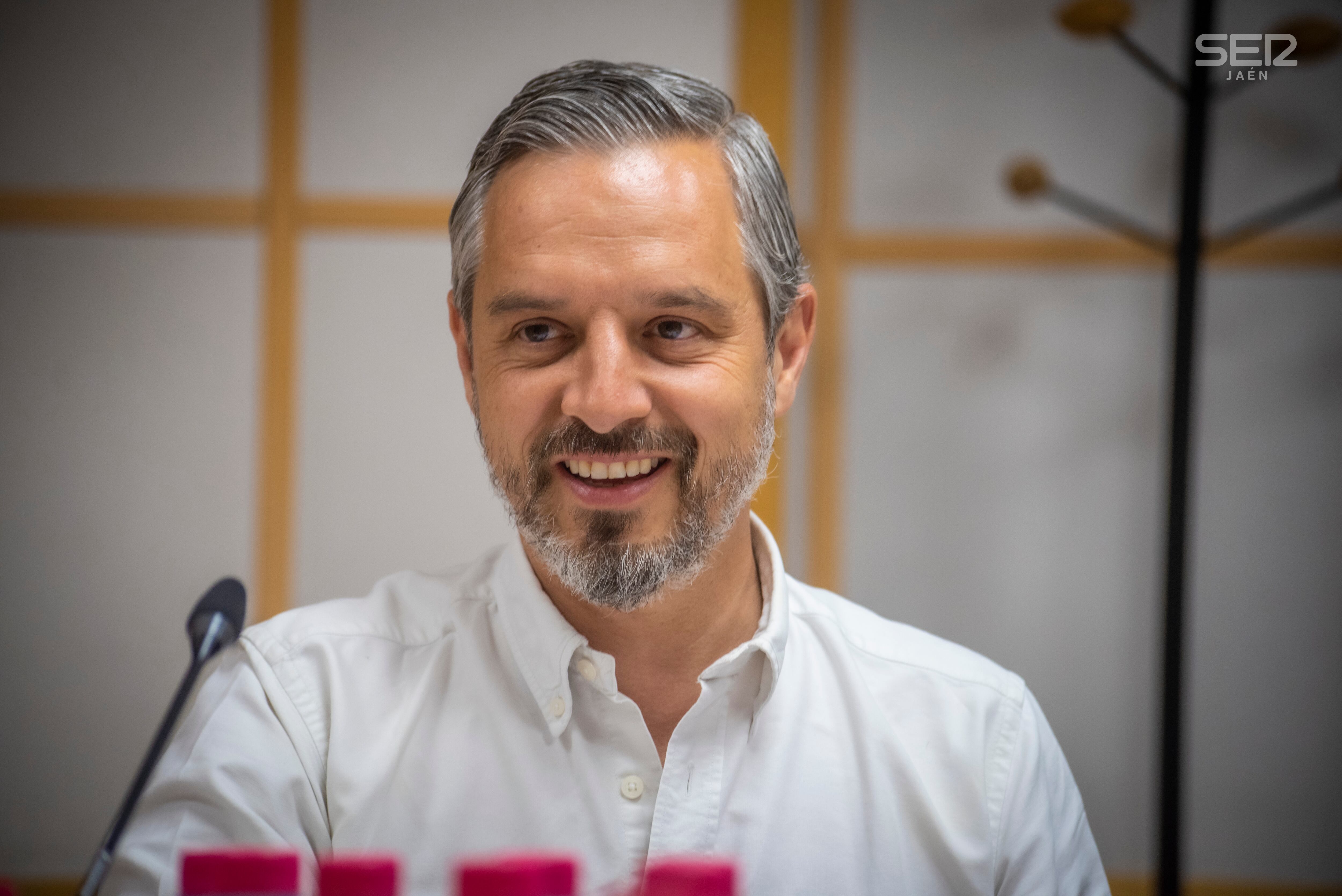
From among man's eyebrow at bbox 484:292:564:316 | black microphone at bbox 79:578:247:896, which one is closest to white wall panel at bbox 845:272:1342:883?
man's eyebrow at bbox 484:292:564:316

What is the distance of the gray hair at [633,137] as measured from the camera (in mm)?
1056

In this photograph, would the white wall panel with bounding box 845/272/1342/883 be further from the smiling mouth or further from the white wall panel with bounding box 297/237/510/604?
the smiling mouth

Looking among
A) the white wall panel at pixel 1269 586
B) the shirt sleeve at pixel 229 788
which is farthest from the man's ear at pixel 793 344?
the white wall panel at pixel 1269 586

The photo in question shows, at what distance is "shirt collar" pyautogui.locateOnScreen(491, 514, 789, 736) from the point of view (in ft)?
3.45

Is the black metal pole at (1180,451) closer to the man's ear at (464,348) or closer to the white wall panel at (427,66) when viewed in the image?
the white wall panel at (427,66)

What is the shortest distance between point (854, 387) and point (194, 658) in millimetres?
1967

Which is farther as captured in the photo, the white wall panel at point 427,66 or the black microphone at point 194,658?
the white wall panel at point 427,66

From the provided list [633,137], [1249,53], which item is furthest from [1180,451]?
[633,137]

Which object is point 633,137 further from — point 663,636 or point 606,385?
point 663,636

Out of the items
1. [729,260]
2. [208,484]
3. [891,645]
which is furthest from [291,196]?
[891,645]

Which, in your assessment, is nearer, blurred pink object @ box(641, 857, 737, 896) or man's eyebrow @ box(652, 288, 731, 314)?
blurred pink object @ box(641, 857, 737, 896)

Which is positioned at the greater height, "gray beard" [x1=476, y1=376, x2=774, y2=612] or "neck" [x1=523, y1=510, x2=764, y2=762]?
"gray beard" [x1=476, y1=376, x2=774, y2=612]

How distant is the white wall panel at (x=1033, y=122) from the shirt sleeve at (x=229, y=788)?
1.87 m

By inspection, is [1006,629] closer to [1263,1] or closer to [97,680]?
[1263,1]
